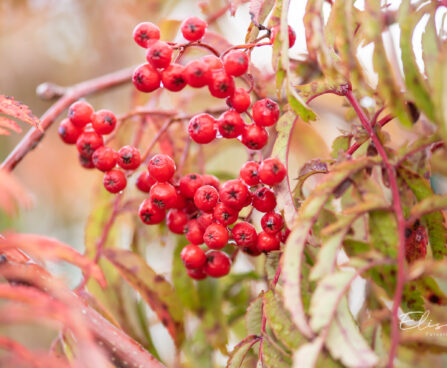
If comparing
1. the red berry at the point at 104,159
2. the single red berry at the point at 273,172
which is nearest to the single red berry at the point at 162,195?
the red berry at the point at 104,159

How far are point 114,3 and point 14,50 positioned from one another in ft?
2.66

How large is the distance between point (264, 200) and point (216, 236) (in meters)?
0.11

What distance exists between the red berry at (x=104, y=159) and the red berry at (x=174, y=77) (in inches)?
7.7

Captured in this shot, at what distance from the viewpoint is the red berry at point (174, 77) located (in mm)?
892

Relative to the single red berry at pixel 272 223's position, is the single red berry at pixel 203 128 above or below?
above

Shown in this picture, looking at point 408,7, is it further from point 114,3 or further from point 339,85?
point 114,3

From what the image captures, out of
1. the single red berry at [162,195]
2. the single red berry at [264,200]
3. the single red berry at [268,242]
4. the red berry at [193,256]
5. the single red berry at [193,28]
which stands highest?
the single red berry at [193,28]

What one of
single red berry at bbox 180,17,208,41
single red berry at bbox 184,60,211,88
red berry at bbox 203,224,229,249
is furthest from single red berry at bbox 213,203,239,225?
single red berry at bbox 180,17,208,41

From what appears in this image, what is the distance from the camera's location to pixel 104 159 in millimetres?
983

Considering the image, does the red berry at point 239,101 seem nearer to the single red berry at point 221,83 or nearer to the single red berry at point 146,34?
the single red berry at point 221,83

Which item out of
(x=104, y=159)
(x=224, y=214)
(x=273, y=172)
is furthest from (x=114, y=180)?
(x=273, y=172)

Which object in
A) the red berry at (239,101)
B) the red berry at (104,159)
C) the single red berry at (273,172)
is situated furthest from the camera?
the red berry at (104,159)

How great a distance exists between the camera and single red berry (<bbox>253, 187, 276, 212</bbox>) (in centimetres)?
86

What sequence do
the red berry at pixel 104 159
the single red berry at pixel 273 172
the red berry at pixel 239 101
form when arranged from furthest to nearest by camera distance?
the red berry at pixel 104 159 → the red berry at pixel 239 101 → the single red berry at pixel 273 172
